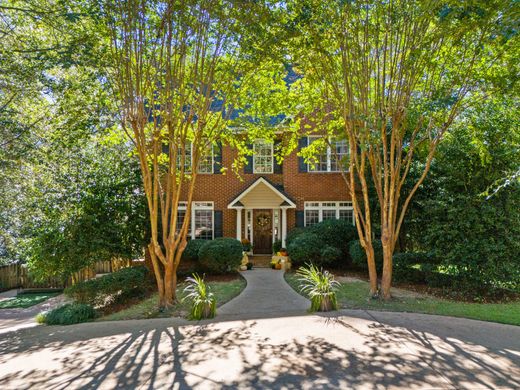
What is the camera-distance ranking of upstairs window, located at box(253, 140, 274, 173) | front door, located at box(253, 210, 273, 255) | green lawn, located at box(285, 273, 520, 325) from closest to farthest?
green lawn, located at box(285, 273, 520, 325), front door, located at box(253, 210, 273, 255), upstairs window, located at box(253, 140, 274, 173)

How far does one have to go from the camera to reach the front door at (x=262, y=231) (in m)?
16.2

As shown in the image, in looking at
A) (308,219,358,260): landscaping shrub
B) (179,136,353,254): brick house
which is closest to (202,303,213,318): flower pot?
(308,219,358,260): landscaping shrub

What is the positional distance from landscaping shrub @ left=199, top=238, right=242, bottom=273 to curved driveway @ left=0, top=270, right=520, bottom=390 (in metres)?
5.09

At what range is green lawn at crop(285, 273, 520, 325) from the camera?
735 cm

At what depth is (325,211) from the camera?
51.9 feet

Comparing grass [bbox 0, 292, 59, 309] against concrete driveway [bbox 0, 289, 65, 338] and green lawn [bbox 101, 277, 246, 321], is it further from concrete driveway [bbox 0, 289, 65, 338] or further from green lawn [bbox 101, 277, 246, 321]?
green lawn [bbox 101, 277, 246, 321]

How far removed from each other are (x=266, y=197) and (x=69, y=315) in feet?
30.8

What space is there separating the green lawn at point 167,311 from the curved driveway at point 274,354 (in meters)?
0.76

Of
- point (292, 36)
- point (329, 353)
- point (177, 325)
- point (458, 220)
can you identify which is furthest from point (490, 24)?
point (177, 325)

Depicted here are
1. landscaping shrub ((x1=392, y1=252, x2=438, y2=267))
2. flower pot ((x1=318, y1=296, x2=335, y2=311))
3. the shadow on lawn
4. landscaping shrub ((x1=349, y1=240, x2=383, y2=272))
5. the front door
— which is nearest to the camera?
the shadow on lawn

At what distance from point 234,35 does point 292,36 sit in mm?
1360

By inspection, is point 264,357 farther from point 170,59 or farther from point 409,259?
point 409,259

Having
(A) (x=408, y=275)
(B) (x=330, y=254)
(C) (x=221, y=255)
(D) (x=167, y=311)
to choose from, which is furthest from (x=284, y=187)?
(D) (x=167, y=311)

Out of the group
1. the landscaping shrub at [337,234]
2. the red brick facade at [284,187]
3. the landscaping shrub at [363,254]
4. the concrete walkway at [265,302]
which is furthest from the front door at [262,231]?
the landscaping shrub at [363,254]
